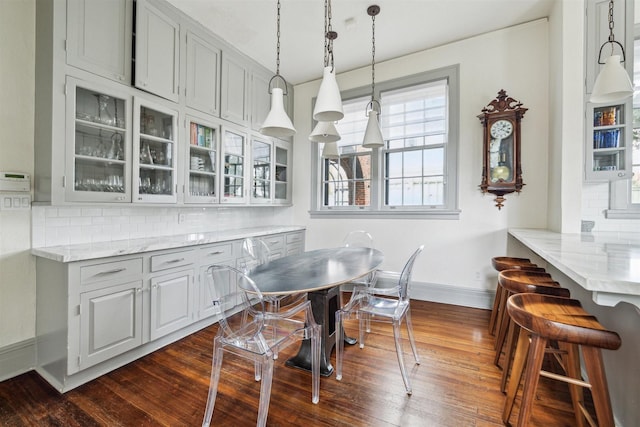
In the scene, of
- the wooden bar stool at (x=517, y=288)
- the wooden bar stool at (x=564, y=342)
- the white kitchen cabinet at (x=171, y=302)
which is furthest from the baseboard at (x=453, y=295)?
the white kitchen cabinet at (x=171, y=302)

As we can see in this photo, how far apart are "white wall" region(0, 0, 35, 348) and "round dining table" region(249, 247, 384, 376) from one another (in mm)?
1751

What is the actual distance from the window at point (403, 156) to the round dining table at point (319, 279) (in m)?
1.52

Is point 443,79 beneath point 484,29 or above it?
beneath

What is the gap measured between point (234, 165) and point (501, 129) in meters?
3.20

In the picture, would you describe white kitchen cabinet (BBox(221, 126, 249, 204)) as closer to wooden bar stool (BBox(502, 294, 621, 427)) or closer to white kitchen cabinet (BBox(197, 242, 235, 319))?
white kitchen cabinet (BBox(197, 242, 235, 319))

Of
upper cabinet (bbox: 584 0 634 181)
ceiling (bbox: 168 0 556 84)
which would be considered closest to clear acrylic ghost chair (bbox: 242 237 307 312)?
ceiling (bbox: 168 0 556 84)

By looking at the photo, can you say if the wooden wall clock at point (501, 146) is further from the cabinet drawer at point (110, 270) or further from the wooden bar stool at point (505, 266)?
the cabinet drawer at point (110, 270)

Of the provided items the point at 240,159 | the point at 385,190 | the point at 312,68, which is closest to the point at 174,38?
the point at 240,159

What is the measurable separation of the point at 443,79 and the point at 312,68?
182cm

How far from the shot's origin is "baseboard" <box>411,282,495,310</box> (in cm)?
338

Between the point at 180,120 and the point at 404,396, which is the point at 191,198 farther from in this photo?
the point at 404,396

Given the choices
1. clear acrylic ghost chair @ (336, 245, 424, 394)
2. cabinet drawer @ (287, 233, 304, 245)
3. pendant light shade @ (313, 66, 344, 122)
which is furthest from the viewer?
cabinet drawer @ (287, 233, 304, 245)

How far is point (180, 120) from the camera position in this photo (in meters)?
2.88

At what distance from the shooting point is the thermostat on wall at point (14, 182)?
202 centimetres
